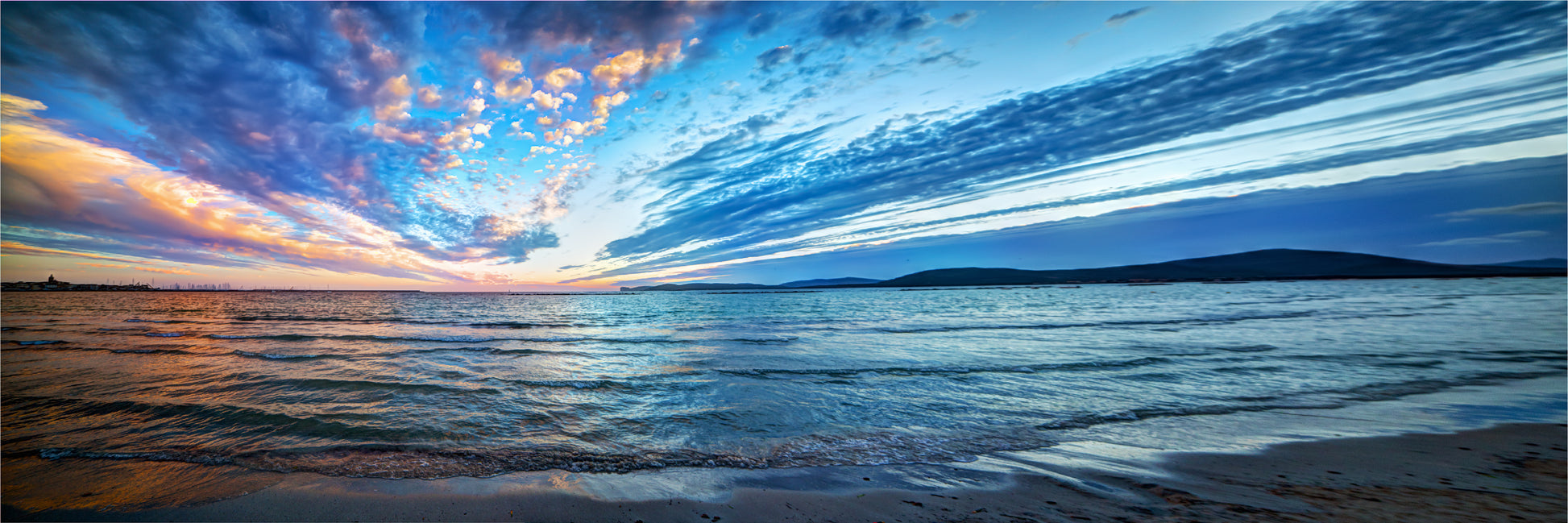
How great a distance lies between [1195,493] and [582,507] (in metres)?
6.83

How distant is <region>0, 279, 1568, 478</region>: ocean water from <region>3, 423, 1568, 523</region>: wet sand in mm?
689

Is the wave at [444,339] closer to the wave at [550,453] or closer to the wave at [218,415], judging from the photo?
the wave at [218,415]

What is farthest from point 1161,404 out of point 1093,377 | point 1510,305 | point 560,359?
point 1510,305

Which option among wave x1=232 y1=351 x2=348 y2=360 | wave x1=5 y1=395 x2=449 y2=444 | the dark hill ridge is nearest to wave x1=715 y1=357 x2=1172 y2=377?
wave x1=5 y1=395 x2=449 y2=444

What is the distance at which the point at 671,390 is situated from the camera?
11.8m

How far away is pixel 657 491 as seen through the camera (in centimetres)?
560

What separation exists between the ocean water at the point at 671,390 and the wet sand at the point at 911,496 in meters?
0.69

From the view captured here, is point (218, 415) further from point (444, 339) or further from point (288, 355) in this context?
point (444, 339)

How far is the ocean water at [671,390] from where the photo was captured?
285 inches

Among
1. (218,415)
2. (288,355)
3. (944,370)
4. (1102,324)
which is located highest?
(218,415)

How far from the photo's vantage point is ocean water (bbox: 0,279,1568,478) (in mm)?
7230

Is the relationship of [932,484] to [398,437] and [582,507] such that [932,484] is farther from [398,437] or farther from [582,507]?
[398,437]

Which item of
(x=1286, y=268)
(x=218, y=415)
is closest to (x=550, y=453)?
(x=218, y=415)

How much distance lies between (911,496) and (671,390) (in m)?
7.67
